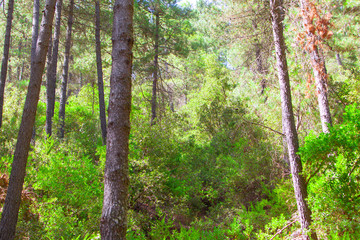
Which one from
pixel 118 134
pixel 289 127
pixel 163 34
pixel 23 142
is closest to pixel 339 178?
pixel 289 127

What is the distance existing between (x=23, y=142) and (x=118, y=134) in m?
2.29

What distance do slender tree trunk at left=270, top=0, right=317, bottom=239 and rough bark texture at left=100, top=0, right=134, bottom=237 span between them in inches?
115

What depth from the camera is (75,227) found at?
4.96 metres

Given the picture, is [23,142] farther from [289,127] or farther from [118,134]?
[289,127]

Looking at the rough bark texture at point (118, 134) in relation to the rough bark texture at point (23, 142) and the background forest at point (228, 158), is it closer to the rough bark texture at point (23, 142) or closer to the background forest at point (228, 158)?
the background forest at point (228, 158)

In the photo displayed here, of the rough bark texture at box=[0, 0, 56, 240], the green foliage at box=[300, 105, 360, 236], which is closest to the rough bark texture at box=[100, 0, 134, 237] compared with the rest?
the rough bark texture at box=[0, 0, 56, 240]

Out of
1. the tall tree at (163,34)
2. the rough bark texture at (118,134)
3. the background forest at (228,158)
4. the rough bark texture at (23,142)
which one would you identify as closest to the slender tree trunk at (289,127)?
the background forest at (228,158)

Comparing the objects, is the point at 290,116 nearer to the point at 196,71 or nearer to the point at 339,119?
the point at 339,119

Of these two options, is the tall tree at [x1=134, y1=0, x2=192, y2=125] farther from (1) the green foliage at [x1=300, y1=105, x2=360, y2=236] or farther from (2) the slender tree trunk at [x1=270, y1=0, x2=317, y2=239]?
(1) the green foliage at [x1=300, y1=105, x2=360, y2=236]

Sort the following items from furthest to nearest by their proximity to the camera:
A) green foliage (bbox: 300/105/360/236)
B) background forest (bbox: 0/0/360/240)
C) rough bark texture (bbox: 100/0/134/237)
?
background forest (bbox: 0/0/360/240) < green foliage (bbox: 300/105/360/236) < rough bark texture (bbox: 100/0/134/237)

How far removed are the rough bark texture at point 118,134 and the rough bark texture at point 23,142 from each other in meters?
1.94

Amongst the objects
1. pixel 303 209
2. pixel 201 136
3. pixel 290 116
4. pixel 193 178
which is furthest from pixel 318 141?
pixel 201 136

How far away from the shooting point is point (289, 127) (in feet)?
15.7

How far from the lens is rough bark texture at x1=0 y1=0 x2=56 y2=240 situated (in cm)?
413
